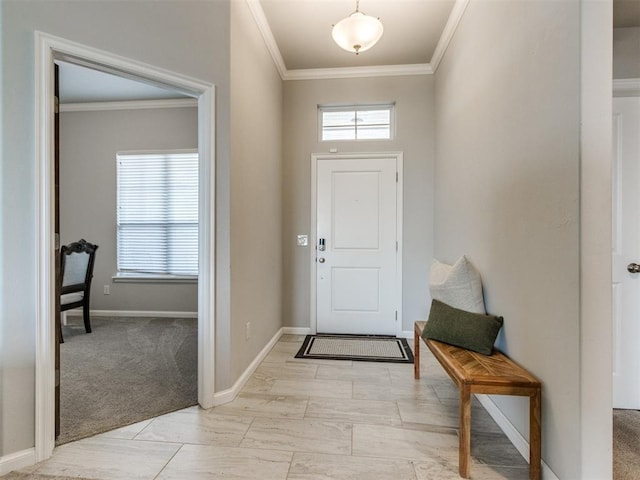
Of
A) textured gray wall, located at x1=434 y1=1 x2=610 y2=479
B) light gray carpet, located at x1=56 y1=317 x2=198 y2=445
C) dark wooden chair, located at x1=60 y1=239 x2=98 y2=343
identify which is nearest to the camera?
textured gray wall, located at x1=434 y1=1 x2=610 y2=479

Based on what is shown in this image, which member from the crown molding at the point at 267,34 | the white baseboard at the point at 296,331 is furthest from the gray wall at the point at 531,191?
the white baseboard at the point at 296,331

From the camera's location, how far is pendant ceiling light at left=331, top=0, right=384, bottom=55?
81.9 inches

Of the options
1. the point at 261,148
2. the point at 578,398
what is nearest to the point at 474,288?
the point at 578,398

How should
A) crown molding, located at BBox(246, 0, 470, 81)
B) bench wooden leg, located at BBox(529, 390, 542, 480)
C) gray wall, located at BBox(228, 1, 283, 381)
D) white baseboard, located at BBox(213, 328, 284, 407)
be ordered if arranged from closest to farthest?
bench wooden leg, located at BBox(529, 390, 542, 480)
white baseboard, located at BBox(213, 328, 284, 407)
gray wall, located at BBox(228, 1, 283, 381)
crown molding, located at BBox(246, 0, 470, 81)

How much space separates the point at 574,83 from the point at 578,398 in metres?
1.24

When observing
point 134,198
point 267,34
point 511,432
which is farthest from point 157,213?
point 511,432

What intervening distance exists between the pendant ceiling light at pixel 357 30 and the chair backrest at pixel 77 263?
3476mm

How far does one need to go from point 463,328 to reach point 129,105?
4.82m

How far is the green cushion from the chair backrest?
12.2 feet

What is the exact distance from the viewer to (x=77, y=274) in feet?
11.1

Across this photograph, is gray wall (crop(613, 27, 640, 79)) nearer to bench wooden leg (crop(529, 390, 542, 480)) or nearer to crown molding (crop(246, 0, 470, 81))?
crown molding (crop(246, 0, 470, 81))

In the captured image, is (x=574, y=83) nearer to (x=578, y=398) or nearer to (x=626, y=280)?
(x=578, y=398)

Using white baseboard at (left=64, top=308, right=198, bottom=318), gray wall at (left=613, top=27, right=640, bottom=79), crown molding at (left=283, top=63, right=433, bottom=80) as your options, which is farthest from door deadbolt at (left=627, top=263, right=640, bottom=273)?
white baseboard at (left=64, top=308, right=198, bottom=318)

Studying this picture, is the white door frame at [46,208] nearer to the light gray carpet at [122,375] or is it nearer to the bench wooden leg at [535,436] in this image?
the light gray carpet at [122,375]
